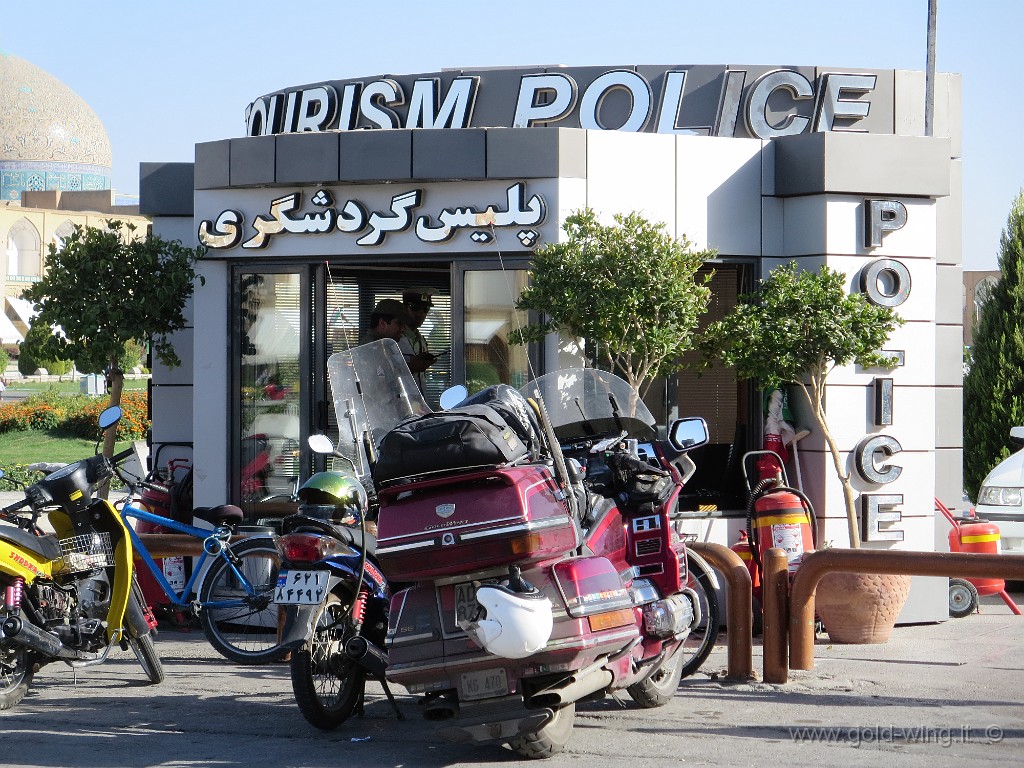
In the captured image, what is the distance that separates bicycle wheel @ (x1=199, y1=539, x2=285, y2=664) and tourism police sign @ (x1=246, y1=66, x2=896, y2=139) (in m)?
4.78

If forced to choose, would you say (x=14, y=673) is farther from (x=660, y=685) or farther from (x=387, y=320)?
(x=387, y=320)

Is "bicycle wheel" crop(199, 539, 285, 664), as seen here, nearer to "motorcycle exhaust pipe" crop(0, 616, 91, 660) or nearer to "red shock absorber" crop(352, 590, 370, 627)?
"motorcycle exhaust pipe" crop(0, 616, 91, 660)

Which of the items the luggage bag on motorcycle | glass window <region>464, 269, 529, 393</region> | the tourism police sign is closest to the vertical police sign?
the tourism police sign

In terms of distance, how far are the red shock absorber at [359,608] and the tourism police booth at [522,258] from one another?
3446 millimetres

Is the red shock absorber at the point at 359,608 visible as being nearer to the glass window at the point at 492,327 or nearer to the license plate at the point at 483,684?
the license plate at the point at 483,684

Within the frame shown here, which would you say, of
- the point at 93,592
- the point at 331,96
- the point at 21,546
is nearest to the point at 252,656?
the point at 93,592

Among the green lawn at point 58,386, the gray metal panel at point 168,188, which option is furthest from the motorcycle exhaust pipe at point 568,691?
the green lawn at point 58,386

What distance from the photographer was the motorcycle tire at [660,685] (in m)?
6.63

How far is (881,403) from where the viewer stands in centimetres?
970

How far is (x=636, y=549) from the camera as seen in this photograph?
6.59 meters

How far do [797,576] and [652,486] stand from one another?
1.33 meters

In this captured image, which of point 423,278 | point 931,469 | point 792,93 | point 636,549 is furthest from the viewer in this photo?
→ point 792,93

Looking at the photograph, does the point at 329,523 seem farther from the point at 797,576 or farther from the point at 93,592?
the point at 797,576

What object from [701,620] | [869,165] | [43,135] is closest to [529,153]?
[869,165]
